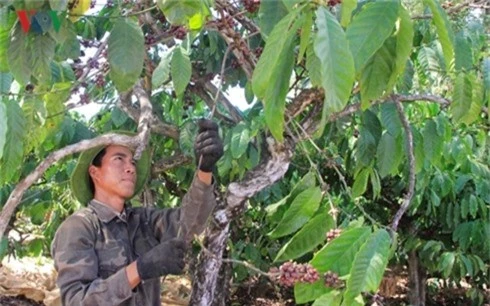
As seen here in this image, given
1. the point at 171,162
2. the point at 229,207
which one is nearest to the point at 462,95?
the point at 229,207

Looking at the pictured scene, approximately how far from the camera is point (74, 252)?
1941 mm

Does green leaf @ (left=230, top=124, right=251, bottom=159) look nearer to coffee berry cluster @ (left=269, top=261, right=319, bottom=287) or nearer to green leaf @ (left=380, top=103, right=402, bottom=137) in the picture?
green leaf @ (left=380, top=103, right=402, bottom=137)

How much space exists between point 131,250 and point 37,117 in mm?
655

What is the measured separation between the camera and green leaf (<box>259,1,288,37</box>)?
4.14 feet

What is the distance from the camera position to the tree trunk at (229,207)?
7.40ft

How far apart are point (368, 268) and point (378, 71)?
33 cm

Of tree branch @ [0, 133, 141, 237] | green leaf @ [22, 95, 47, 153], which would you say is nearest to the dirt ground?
tree branch @ [0, 133, 141, 237]

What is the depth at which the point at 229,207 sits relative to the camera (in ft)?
7.60

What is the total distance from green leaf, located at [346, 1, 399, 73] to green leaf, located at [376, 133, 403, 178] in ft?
3.90

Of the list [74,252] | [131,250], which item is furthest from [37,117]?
[131,250]

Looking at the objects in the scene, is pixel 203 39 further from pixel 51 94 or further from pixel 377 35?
pixel 377 35

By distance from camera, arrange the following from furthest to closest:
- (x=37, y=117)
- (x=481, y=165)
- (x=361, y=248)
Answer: (x=481, y=165), (x=37, y=117), (x=361, y=248)

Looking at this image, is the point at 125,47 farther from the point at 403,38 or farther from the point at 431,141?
the point at 431,141

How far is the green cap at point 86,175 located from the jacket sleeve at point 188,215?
0.18 metres
